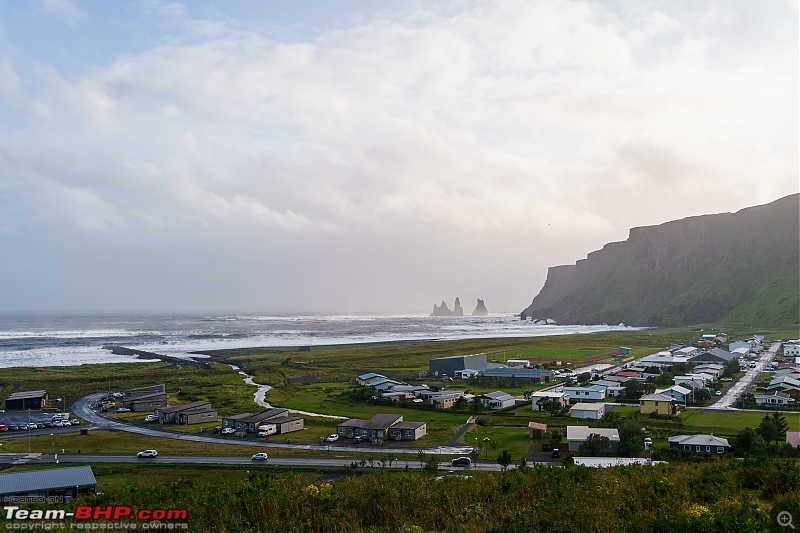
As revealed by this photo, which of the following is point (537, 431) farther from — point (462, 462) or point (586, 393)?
point (586, 393)

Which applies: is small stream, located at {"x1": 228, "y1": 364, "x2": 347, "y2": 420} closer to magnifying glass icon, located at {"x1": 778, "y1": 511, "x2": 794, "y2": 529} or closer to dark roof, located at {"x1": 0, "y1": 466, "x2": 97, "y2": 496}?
dark roof, located at {"x1": 0, "y1": 466, "x2": 97, "y2": 496}

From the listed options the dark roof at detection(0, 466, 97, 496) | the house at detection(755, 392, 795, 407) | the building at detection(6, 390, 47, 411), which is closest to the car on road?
the dark roof at detection(0, 466, 97, 496)

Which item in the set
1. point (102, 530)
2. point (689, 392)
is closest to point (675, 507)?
point (102, 530)

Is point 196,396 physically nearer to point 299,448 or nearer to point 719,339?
point 299,448

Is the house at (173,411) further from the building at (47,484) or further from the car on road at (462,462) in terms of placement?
the car on road at (462,462)

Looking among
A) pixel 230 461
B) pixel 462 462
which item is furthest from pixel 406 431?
pixel 230 461
